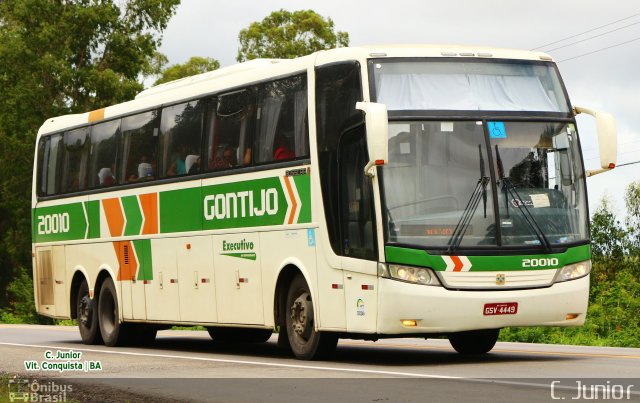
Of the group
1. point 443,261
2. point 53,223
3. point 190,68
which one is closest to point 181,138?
point 53,223

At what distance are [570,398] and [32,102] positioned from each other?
156 feet

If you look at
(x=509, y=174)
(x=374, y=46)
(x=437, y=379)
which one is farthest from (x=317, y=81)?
(x=437, y=379)

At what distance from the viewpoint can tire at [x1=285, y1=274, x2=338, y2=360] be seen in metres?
17.8

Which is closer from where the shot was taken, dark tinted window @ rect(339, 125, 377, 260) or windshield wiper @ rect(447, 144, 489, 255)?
windshield wiper @ rect(447, 144, 489, 255)

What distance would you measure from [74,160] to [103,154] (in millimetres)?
1323

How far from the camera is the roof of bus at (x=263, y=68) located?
1706 cm

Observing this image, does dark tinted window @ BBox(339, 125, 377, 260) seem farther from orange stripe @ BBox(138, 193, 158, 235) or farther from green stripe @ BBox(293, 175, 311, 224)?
orange stripe @ BBox(138, 193, 158, 235)

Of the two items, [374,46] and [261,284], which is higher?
[374,46]

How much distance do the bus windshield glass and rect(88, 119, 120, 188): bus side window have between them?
813 centimetres

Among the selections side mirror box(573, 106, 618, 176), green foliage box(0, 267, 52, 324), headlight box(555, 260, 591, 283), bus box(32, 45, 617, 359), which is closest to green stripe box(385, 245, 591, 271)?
bus box(32, 45, 617, 359)

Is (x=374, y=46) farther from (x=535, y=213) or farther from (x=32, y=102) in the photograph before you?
(x=32, y=102)

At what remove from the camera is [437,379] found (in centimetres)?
1438

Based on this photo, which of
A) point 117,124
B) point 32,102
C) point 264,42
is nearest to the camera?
point 117,124

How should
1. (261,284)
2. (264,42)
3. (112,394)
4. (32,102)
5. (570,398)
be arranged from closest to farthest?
(570,398)
(112,394)
(261,284)
(32,102)
(264,42)
